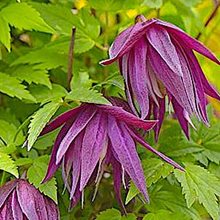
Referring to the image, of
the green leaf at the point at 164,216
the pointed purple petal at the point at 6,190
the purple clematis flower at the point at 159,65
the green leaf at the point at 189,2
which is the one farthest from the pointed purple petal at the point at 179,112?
the green leaf at the point at 189,2

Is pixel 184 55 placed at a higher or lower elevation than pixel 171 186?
higher

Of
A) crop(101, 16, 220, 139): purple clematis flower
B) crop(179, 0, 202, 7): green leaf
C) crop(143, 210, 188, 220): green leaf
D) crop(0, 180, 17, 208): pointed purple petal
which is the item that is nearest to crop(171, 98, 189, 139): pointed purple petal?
crop(101, 16, 220, 139): purple clematis flower

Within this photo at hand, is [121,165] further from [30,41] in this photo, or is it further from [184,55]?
[30,41]

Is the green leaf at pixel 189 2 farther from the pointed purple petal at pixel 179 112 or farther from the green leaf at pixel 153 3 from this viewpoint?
the pointed purple petal at pixel 179 112

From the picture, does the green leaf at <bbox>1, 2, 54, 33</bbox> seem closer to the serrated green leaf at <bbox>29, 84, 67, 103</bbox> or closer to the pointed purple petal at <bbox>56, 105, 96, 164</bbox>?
the serrated green leaf at <bbox>29, 84, 67, 103</bbox>

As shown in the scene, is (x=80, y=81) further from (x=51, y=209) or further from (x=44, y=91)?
(x=51, y=209)

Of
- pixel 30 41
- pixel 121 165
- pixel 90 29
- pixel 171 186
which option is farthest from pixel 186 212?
pixel 30 41

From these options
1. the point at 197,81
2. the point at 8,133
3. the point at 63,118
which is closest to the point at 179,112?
the point at 197,81

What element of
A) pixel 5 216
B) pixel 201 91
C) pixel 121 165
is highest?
pixel 201 91

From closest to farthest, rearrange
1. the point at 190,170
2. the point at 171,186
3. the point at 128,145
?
the point at 128,145 < the point at 190,170 < the point at 171,186
